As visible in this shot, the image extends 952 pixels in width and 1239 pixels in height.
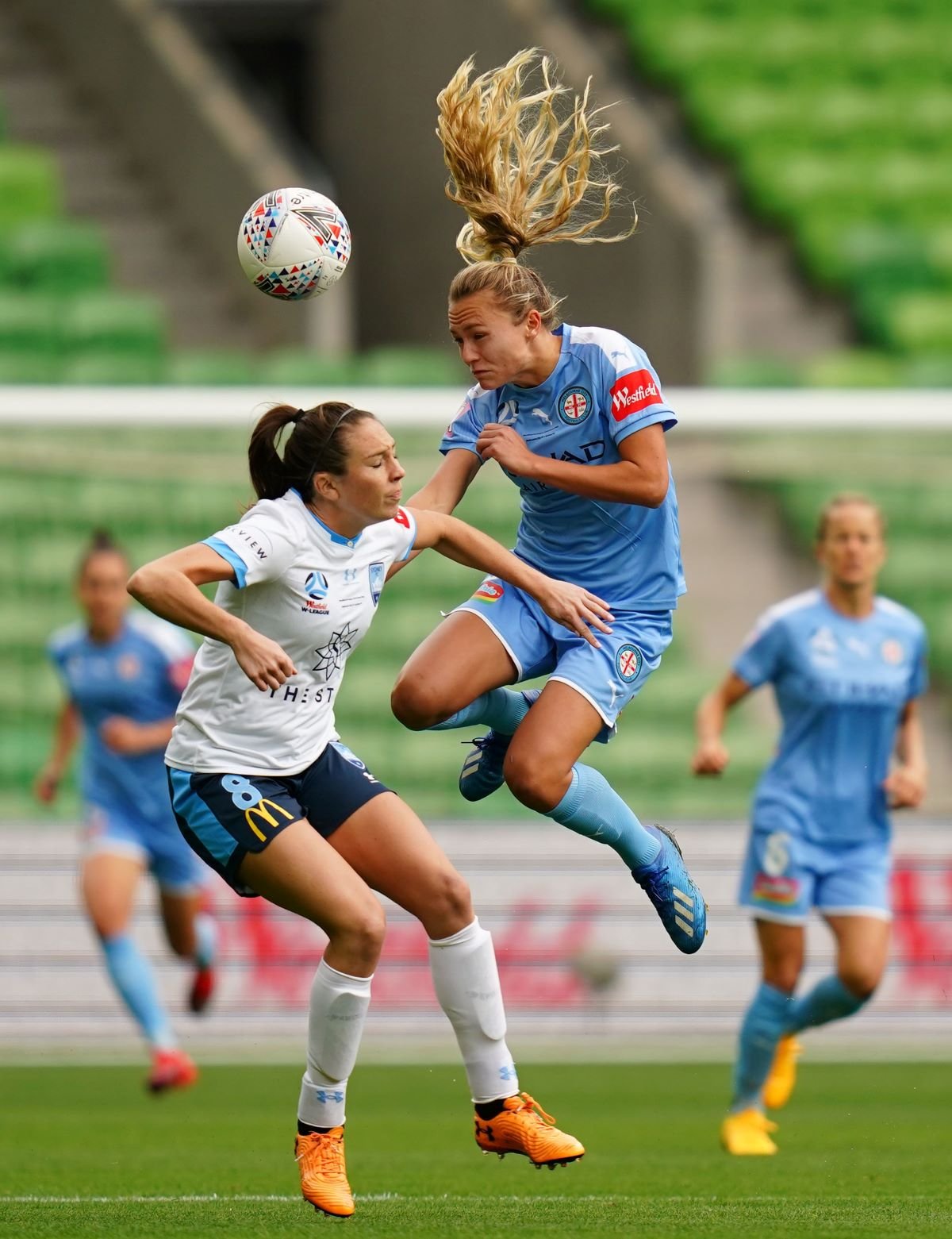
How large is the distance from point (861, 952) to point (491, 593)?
2.18 meters

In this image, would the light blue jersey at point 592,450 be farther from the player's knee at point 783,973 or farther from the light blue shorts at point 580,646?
the player's knee at point 783,973

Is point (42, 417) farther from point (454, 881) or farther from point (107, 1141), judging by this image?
point (454, 881)

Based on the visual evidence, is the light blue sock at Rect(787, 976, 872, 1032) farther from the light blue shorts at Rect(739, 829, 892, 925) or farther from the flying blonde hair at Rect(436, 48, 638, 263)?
the flying blonde hair at Rect(436, 48, 638, 263)

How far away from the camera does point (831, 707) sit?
763cm

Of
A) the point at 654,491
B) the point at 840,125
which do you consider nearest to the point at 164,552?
the point at 654,491

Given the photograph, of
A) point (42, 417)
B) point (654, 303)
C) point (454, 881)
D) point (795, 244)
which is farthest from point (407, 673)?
point (795, 244)

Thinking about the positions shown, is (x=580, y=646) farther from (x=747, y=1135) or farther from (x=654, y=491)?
(x=747, y=1135)

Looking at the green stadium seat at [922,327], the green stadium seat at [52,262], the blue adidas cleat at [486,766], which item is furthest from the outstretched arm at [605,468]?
the green stadium seat at [52,262]

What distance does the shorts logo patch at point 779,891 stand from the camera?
7.32 m

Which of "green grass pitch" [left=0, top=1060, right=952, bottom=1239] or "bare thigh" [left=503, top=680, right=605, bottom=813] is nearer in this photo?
"green grass pitch" [left=0, top=1060, right=952, bottom=1239]

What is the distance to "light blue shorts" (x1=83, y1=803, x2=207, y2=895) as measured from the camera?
29.0 ft

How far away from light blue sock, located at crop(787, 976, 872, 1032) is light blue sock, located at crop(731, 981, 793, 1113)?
13cm

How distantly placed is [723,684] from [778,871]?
2.40 feet

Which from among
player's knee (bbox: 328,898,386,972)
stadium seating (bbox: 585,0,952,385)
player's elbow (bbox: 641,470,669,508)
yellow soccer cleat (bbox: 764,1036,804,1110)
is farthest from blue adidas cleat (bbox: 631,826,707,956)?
stadium seating (bbox: 585,0,952,385)
